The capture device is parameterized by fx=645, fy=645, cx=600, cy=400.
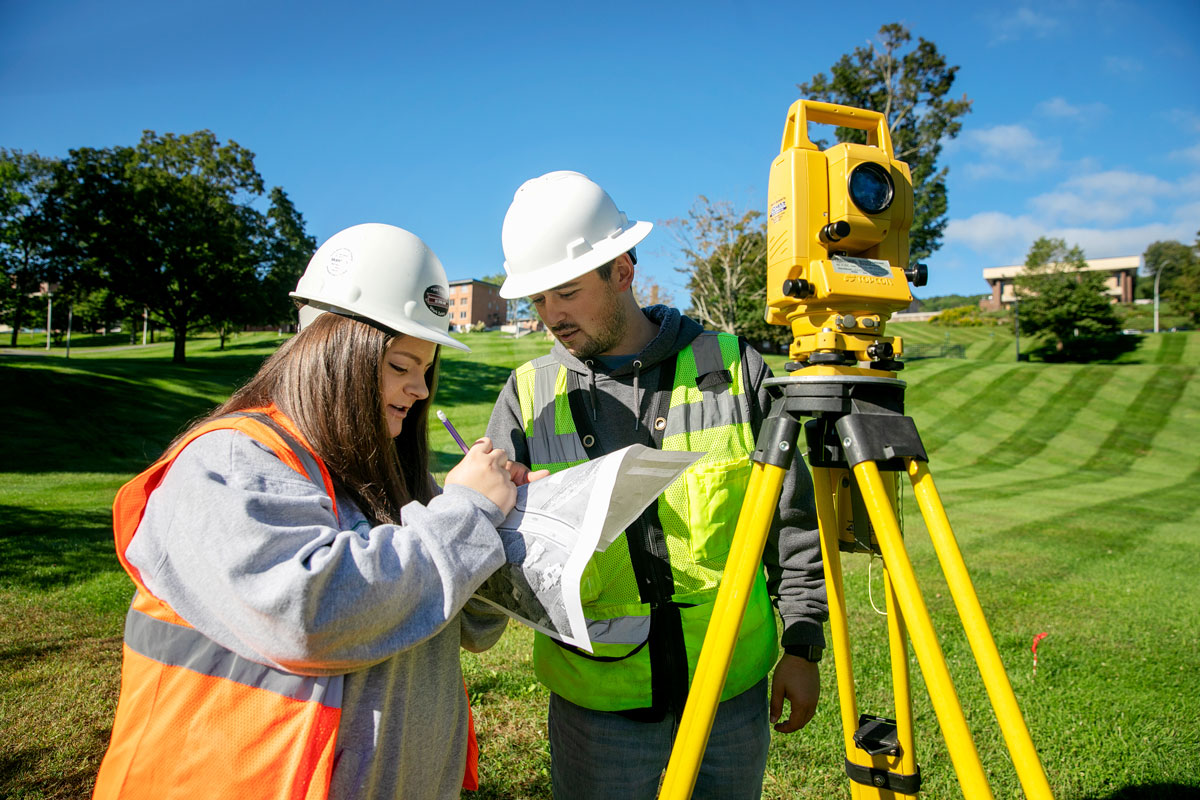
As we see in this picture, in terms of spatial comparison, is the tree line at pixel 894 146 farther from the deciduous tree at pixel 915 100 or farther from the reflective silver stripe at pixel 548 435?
the reflective silver stripe at pixel 548 435

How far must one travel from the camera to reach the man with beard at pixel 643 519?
1835 mm

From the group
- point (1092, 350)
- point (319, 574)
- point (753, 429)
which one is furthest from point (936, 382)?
point (319, 574)

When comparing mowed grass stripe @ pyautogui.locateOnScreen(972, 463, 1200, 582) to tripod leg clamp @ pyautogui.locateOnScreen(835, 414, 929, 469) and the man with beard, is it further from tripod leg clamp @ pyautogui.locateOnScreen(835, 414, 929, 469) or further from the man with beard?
tripod leg clamp @ pyautogui.locateOnScreen(835, 414, 929, 469)

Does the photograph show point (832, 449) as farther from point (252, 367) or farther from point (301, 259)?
point (301, 259)

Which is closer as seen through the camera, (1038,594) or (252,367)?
(1038,594)

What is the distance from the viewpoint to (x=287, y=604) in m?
0.98

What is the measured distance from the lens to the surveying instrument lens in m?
1.59

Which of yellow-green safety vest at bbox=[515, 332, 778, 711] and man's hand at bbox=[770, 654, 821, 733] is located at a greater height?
yellow-green safety vest at bbox=[515, 332, 778, 711]

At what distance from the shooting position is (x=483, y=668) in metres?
3.80

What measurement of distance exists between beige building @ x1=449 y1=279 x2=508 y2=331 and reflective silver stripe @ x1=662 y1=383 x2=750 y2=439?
264ft

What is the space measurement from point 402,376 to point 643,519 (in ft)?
2.62

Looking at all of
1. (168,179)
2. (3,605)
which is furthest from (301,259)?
(3,605)

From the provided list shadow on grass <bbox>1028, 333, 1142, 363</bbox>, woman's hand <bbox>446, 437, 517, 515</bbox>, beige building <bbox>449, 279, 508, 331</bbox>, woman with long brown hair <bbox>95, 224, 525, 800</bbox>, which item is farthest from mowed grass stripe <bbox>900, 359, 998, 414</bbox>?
beige building <bbox>449, 279, 508, 331</bbox>

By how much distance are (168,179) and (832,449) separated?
34.1 metres
